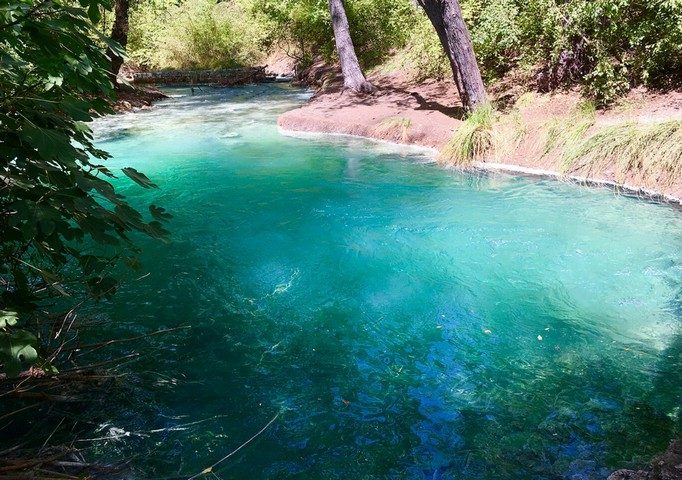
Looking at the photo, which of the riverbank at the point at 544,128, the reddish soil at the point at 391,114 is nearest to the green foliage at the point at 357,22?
the reddish soil at the point at 391,114

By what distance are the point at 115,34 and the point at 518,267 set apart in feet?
47.3

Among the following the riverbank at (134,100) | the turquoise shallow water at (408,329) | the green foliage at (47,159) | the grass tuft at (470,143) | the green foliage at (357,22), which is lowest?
the turquoise shallow water at (408,329)

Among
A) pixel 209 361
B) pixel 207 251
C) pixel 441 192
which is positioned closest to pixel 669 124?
pixel 441 192

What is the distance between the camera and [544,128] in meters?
8.62

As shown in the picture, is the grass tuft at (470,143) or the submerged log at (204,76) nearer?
the grass tuft at (470,143)

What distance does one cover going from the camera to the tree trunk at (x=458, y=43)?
9859 mm

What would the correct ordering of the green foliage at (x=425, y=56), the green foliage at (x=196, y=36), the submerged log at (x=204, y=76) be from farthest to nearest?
the green foliage at (x=196, y=36) → the submerged log at (x=204, y=76) → the green foliage at (x=425, y=56)

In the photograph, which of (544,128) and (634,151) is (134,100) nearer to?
(544,128)

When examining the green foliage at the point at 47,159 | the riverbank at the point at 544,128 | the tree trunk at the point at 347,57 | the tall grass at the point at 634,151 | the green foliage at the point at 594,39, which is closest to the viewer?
the green foliage at the point at 47,159

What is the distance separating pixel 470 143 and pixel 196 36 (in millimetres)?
18295

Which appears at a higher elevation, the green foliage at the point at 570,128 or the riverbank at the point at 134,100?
the riverbank at the point at 134,100

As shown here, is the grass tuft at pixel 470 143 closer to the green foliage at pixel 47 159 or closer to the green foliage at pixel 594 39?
the green foliage at pixel 594 39

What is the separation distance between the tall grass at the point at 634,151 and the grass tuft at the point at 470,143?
1.38m

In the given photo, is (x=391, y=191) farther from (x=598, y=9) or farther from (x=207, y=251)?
(x=598, y=9)
